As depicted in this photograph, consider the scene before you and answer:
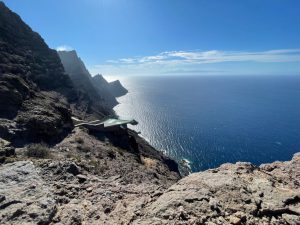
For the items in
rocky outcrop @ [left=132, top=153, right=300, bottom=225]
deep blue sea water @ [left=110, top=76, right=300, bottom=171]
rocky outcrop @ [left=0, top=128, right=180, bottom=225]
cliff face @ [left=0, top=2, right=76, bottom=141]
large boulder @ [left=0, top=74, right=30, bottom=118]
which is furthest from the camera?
deep blue sea water @ [left=110, top=76, right=300, bottom=171]

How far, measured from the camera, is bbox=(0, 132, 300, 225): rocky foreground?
913cm

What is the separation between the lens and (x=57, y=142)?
4078 cm

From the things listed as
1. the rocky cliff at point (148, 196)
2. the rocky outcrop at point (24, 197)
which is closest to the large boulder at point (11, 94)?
the rocky cliff at point (148, 196)

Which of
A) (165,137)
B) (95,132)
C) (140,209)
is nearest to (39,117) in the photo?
(95,132)

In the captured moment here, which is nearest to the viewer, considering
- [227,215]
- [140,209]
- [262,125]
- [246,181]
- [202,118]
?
[227,215]

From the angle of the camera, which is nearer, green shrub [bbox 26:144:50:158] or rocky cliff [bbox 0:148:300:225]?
rocky cliff [bbox 0:148:300:225]

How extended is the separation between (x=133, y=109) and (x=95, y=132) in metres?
143

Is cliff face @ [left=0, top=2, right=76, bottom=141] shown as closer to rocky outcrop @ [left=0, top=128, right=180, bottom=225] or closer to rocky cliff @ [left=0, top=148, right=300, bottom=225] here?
rocky outcrop @ [left=0, top=128, right=180, bottom=225]

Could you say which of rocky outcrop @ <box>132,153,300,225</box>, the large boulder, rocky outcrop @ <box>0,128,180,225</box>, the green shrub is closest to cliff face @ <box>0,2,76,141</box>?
the large boulder

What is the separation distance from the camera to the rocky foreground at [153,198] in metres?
9.13

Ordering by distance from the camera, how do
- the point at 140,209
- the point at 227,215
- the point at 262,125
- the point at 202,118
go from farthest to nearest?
the point at 202,118 < the point at 262,125 < the point at 140,209 < the point at 227,215

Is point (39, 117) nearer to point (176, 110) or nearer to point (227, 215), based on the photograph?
point (227, 215)

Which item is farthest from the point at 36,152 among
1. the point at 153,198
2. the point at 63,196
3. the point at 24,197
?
the point at 153,198

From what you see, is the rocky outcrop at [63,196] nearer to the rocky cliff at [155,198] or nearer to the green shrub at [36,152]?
the rocky cliff at [155,198]
